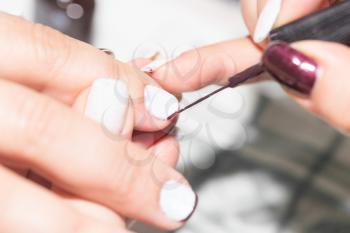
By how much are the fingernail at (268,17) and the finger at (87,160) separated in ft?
0.53

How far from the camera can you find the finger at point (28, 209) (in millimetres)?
350

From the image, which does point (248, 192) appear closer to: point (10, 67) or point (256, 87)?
point (256, 87)

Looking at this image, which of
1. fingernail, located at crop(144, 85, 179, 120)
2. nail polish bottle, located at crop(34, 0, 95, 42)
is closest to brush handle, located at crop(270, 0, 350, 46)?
fingernail, located at crop(144, 85, 179, 120)

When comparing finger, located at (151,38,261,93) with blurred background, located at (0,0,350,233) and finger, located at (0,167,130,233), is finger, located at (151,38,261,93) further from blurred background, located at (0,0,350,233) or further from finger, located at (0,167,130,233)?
finger, located at (0,167,130,233)

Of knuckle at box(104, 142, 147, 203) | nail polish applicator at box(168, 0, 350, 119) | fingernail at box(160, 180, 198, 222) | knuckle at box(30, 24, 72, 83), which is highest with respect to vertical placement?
knuckle at box(30, 24, 72, 83)

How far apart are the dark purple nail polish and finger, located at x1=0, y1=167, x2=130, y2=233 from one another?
0.60 ft

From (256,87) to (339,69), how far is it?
27 cm

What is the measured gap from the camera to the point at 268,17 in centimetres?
45

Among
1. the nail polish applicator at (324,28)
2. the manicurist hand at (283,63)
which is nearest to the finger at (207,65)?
the manicurist hand at (283,63)

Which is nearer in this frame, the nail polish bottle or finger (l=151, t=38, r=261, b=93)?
finger (l=151, t=38, r=261, b=93)

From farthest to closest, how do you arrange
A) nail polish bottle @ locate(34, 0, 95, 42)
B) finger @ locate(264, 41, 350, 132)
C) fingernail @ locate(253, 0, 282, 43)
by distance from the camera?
nail polish bottle @ locate(34, 0, 95, 42), fingernail @ locate(253, 0, 282, 43), finger @ locate(264, 41, 350, 132)

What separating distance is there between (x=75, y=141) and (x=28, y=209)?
6cm

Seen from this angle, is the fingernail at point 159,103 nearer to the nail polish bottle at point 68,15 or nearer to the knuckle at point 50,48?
the knuckle at point 50,48

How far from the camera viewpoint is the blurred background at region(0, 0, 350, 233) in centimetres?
52
